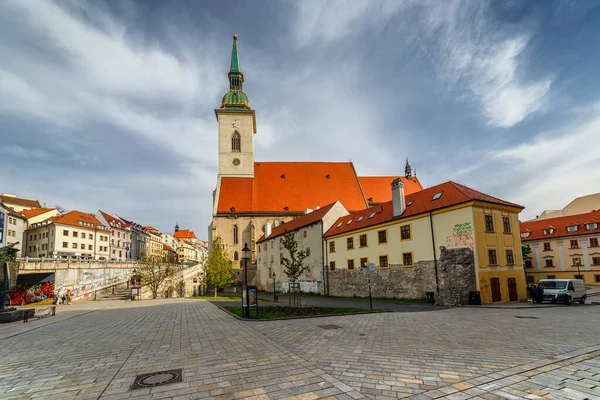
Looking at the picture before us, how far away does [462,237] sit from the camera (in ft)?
74.7

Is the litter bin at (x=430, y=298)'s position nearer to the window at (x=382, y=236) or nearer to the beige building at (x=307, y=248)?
the window at (x=382, y=236)

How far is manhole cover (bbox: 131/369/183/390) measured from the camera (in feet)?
20.9

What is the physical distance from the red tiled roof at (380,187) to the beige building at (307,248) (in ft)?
60.7

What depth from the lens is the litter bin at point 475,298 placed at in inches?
837

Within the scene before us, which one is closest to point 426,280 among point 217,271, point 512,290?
point 512,290

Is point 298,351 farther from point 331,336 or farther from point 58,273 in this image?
point 58,273

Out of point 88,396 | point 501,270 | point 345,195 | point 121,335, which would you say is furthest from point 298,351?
point 345,195

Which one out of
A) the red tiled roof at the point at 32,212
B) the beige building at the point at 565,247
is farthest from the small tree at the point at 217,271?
the red tiled roof at the point at 32,212

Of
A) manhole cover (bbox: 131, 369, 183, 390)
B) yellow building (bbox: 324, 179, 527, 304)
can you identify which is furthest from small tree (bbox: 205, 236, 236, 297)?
manhole cover (bbox: 131, 369, 183, 390)

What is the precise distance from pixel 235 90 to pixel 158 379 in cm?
6440

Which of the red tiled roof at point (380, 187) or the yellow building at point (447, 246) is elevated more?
the red tiled roof at point (380, 187)

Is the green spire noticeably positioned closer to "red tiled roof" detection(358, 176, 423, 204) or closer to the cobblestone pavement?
"red tiled roof" detection(358, 176, 423, 204)

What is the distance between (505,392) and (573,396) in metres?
0.99

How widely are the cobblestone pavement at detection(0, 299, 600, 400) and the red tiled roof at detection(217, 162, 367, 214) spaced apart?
43.9 meters
